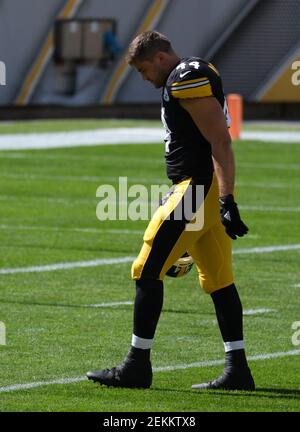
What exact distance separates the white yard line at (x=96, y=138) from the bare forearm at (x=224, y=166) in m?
16.6

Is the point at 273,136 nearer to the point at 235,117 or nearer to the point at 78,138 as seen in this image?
the point at 235,117

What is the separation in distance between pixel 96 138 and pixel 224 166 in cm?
1939

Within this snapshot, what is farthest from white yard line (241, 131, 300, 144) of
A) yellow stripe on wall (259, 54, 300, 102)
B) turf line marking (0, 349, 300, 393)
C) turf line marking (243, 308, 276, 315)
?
turf line marking (0, 349, 300, 393)

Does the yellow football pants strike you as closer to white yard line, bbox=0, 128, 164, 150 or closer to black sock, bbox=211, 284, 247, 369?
black sock, bbox=211, 284, 247, 369

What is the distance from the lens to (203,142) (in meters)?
7.43

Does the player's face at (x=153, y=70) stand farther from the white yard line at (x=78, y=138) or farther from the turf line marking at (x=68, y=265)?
the white yard line at (x=78, y=138)

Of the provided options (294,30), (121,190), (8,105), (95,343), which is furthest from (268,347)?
(294,30)

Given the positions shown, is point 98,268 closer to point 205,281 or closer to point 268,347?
point 268,347

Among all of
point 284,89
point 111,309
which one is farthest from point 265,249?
point 284,89

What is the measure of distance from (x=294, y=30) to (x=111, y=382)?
32.7 metres

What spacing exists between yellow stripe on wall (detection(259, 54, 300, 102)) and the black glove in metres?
31.5

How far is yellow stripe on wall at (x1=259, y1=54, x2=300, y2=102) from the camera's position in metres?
38.7

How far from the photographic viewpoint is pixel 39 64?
38.2 metres

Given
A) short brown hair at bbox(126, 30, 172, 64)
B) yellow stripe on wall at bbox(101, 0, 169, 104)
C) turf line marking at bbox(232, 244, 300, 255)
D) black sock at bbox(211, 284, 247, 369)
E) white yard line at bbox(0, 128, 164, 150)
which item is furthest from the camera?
yellow stripe on wall at bbox(101, 0, 169, 104)
